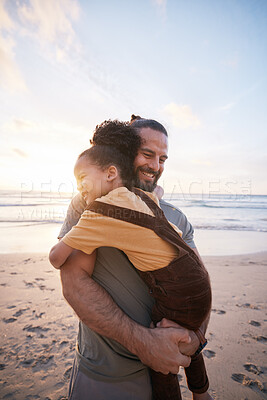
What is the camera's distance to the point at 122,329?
1260 millimetres

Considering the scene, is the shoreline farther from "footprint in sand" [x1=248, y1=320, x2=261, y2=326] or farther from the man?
the man

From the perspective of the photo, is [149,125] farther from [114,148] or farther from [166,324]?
[166,324]

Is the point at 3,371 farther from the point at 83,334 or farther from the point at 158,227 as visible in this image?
the point at 158,227

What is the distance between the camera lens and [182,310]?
4.37 ft

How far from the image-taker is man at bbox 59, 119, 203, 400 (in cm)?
125

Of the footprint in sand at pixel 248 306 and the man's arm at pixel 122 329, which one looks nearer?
the man's arm at pixel 122 329

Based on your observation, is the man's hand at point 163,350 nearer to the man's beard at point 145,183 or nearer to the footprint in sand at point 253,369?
the man's beard at point 145,183

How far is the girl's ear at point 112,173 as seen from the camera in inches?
65.3

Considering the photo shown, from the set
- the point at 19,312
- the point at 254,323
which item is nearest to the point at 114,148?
the point at 19,312

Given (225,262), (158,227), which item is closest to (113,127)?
(158,227)

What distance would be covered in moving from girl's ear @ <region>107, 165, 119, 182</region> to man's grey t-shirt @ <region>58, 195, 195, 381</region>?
0.52m

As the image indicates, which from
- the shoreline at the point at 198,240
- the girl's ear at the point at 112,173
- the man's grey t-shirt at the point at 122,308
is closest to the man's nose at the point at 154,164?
the girl's ear at the point at 112,173

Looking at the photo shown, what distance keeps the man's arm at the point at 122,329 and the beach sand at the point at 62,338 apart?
6.33 ft

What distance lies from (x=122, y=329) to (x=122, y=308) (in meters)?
0.15
